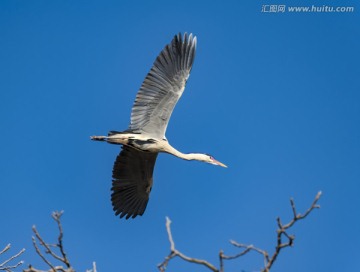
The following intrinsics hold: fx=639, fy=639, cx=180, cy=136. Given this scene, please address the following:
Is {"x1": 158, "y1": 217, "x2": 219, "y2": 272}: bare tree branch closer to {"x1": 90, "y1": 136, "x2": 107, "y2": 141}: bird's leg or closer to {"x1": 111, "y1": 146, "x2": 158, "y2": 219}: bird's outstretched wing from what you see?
{"x1": 90, "y1": 136, "x2": 107, "y2": 141}: bird's leg

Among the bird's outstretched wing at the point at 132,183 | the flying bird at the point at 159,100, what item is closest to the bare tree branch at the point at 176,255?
the flying bird at the point at 159,100

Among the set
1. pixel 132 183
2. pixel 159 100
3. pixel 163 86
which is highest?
pixel 163 86

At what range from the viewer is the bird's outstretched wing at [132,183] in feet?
36.2

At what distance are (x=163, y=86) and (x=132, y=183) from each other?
2.08 meters

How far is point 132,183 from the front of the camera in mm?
11352

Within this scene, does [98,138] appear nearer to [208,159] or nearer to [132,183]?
[132,183]

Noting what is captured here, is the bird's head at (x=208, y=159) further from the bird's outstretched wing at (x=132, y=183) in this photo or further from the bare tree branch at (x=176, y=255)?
the bare tree branch at (x=176, y=255)

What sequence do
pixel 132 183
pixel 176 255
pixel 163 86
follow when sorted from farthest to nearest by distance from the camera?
pixel 132 183
pixel 163 86
pixel 176 255

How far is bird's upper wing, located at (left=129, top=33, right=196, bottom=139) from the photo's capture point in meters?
10.2

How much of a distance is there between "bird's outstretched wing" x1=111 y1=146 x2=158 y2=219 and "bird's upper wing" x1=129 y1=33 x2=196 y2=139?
0.87 m

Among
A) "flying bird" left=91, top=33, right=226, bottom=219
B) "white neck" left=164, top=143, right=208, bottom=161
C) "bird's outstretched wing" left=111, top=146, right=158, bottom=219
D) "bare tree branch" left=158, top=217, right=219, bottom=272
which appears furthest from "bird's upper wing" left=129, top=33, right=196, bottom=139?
"bare tree branch" left=158, top=217, right=219, bottom=272

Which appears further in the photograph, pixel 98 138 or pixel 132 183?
pixel 132 183

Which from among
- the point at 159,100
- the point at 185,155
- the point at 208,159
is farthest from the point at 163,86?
the point at 208,159

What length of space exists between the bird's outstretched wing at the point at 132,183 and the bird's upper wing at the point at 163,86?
867 mm
